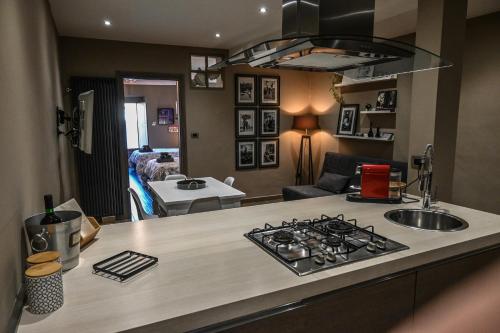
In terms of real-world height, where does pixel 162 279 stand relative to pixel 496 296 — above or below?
above

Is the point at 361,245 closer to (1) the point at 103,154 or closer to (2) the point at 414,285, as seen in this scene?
(2) the point at 414,285

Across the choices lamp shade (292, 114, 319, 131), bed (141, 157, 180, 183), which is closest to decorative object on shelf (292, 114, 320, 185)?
lamp shade (292, 114, 319, 131)

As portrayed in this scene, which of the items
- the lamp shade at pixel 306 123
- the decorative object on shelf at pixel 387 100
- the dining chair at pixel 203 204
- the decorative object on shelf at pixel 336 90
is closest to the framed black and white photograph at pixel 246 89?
the lamp shade at pixel 306 123

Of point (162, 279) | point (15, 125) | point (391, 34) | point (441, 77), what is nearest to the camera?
point (162, 279)

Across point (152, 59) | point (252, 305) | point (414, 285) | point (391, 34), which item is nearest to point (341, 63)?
point (414, 285)

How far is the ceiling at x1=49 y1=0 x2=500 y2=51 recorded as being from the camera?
331 cm

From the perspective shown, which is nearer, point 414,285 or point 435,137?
point 414,285

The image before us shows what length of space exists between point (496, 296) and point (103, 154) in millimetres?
4912

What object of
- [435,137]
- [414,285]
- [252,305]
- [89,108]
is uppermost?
[89,108]

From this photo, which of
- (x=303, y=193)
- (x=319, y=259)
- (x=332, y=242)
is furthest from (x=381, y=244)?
(x=303, y=193)

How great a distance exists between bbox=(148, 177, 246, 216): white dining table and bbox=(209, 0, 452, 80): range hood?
1.60m

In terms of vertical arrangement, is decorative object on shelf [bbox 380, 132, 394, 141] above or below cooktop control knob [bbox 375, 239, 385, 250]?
above

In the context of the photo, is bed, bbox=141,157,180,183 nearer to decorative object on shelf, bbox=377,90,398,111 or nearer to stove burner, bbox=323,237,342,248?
decorative object on shelf, bbox=377,90,398,111

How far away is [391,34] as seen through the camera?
14.9 feet
